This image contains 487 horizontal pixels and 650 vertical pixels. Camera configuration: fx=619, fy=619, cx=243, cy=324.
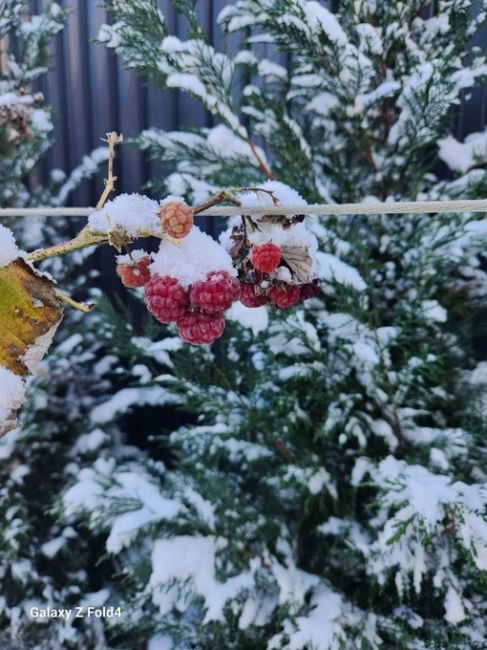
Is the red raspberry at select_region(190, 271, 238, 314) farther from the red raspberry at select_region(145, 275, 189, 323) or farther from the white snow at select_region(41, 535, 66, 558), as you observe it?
the white snow at select_region(41, 535, 66, 558)

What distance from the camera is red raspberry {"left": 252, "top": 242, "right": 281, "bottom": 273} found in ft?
2.02

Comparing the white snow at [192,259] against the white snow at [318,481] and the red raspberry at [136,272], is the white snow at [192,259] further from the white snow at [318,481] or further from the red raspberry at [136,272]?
the white snow at [318,481]

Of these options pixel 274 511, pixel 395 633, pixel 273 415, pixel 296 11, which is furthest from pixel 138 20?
pixel 395 633

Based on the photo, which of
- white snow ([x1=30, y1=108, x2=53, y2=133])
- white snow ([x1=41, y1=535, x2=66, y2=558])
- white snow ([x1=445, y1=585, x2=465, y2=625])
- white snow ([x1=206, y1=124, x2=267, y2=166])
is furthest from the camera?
white snow ([x1=30, y1=108, x2=53, y2=133])

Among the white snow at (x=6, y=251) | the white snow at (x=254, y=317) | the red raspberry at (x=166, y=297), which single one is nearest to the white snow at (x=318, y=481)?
the white snow at (x=254, y=317)

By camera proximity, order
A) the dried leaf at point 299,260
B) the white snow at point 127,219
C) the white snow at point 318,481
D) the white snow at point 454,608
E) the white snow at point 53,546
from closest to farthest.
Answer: the white snow at point 127,219 < the dried leaf at point 299,260 < the white snow at point 454,608 < the white snow at point 318,481 < the white snow at point 53,546

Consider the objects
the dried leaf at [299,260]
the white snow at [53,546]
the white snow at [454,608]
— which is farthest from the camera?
the white snow at [53,546]

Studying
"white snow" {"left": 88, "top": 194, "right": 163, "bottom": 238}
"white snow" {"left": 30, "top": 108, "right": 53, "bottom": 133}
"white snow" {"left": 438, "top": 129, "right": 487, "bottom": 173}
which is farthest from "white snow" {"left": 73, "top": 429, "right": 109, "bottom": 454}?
"white snow" {"left": 88, "top": 194, "right": 163, "bottom": 238}

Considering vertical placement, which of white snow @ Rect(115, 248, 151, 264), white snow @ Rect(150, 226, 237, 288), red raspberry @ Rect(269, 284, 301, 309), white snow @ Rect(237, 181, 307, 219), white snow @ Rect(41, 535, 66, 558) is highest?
white snow @ Rect(237, 181, 307, 219)

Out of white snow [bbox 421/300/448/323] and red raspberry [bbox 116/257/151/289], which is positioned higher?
red raspberry [bbox 116/257/151/289]

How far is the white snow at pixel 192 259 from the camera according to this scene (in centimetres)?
62

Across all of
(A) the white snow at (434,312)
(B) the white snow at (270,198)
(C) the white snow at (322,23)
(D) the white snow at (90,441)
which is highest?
(C) the white snow at (322,23)

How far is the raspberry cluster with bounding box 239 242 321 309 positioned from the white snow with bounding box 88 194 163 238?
114mm

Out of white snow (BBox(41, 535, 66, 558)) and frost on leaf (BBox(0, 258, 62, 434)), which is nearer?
Answer: frost on leaf (BBox(0, 258, 62, 434))
